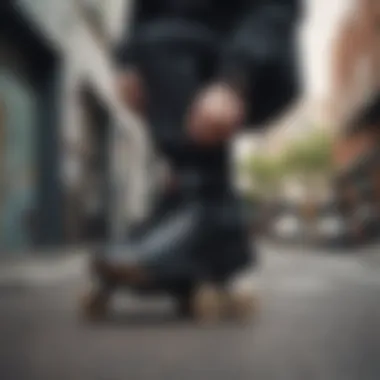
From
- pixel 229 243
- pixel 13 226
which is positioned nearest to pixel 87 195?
pixel 13 226

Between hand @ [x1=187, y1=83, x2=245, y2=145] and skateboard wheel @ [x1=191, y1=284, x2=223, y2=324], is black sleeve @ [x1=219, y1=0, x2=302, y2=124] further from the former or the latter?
skateboard wheel @ [x1=191, y1=284, x2=223, y2=324]

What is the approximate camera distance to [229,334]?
0.49m

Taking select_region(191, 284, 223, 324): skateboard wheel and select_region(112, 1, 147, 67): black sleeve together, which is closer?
select_region(112, 1, 147, 67): black sleeve

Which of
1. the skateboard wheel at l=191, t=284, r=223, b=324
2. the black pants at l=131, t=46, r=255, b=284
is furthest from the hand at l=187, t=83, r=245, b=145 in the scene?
the skateboard wheel at l=191, t=284, r=223, b=324

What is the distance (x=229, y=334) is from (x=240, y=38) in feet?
0.50

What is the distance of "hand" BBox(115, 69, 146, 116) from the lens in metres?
0.38

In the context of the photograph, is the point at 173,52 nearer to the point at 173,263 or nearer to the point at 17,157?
the point at 17,157

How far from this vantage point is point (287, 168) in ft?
1.21

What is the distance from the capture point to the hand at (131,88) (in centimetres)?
38

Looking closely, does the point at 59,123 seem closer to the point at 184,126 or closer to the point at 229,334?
the point at 184,126

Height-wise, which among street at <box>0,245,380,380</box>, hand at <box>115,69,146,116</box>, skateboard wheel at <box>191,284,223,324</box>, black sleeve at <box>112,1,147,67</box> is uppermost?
black sleeve at <box>112,1,147,67</box>

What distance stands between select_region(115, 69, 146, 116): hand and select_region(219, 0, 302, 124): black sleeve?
0.13 feet

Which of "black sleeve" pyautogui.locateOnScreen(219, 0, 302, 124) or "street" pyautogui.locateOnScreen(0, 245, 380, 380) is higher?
"black sleeve" pyautogui.locateOnScreen(219, 0, 302, 124)

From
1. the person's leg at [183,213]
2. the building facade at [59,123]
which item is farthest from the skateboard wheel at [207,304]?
the building facade at [59,123]
